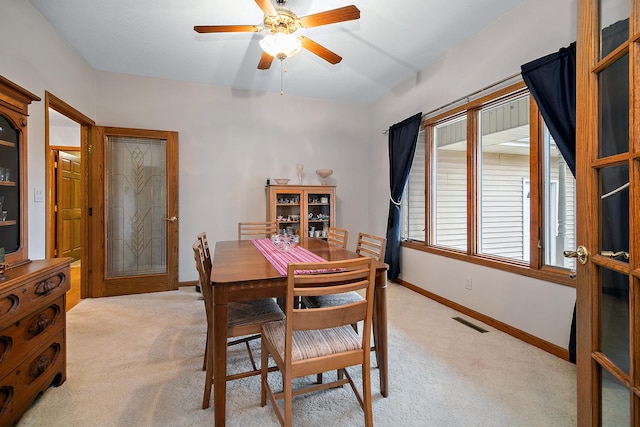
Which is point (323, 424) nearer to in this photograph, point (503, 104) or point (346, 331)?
point (346, 331)

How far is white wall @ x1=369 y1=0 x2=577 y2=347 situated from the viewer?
220 cm

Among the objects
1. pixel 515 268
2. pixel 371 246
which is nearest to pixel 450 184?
pixel 515 268

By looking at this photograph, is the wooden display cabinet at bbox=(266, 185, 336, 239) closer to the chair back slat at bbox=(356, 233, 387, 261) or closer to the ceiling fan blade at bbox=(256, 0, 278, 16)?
the chair back slat at bbox=(356, 233, 387, 261)

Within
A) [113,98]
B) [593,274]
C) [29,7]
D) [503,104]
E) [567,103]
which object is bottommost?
[593,274]

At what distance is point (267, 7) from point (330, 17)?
0.40 meters

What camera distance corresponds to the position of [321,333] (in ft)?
4.99

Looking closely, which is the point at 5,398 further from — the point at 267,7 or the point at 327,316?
the point at 267,7

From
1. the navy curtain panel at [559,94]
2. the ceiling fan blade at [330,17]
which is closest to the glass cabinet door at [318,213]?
the ceiling fan blade at [330,17]

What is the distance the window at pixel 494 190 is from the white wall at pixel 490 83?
13 cm

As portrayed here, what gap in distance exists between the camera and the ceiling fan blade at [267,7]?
72.1 inches

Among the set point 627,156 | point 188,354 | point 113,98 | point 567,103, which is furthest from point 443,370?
point 113,98

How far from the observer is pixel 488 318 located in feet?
9.03

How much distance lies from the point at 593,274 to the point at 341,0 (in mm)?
2435

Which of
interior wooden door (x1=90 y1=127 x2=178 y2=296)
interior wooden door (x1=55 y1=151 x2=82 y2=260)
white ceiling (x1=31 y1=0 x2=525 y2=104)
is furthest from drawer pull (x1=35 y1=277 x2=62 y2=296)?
interior wooden door (x1=55 y1=151 x2=82 y2=260)
